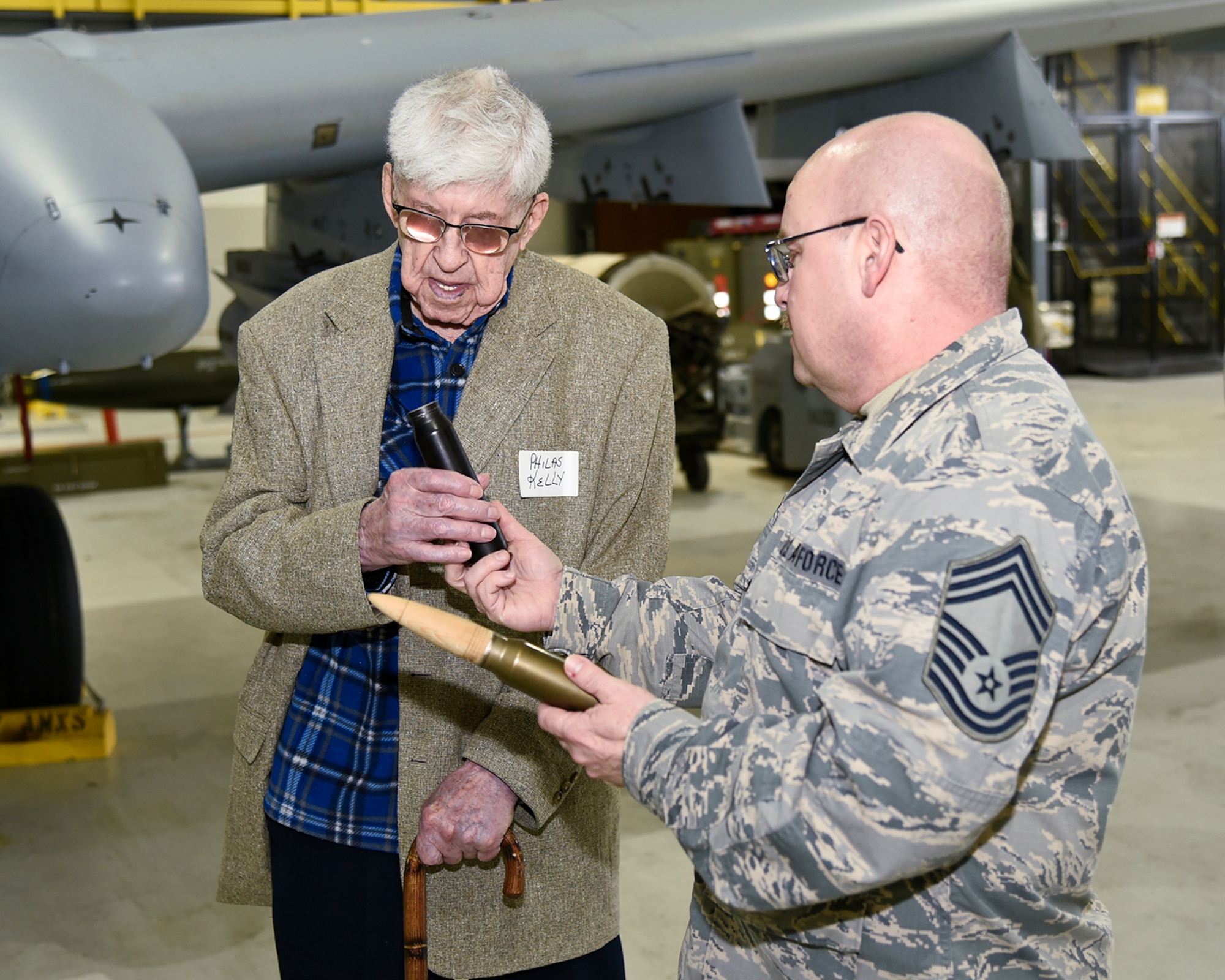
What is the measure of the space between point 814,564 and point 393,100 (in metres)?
3.02

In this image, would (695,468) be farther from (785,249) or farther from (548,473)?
(785,249)

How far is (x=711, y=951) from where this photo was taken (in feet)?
4.59

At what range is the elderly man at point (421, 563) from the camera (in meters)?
1.71

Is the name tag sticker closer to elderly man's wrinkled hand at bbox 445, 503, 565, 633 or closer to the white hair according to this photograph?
elderly man's wrinkled hand at bbox 445, 503, 565, 633

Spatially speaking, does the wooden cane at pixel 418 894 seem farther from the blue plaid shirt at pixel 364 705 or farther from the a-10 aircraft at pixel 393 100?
the a-10 aircraft at pixel 393 100

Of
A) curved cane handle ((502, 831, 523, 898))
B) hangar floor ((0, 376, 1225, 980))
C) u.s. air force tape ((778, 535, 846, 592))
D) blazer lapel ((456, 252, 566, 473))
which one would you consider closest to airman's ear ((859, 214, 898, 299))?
u.s. air force tape ((778, 535, 846, 592))

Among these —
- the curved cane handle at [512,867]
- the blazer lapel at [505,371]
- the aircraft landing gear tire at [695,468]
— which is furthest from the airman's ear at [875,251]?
the aircraft landing gear tire at [695,468]

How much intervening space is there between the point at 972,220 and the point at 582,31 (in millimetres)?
3165

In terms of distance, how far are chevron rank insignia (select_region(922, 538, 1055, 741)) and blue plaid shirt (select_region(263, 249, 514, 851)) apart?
3.09ft

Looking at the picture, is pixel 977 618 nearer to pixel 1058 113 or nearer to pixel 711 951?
pixel 711 951

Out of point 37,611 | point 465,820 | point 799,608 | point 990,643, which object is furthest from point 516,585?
point 37,611

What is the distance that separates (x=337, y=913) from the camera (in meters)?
1.80

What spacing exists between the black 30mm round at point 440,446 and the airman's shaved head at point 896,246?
19.8 inches

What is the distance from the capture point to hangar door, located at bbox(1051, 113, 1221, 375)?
1652 centimetres
